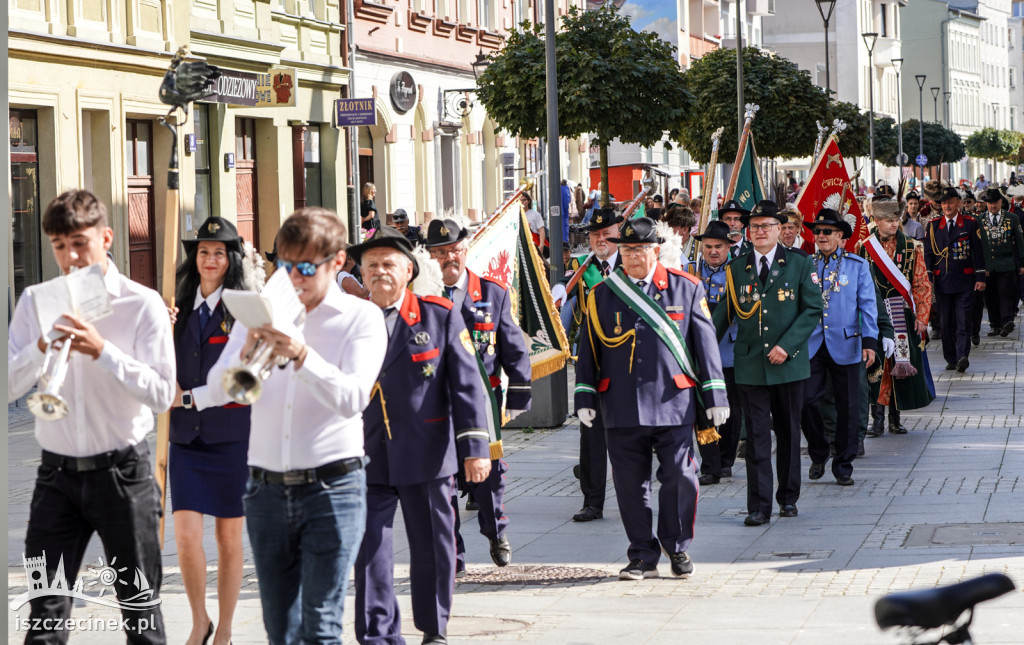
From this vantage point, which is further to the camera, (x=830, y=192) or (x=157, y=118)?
(x=157, y=118)

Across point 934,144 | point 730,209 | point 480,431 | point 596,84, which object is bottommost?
point 480,431

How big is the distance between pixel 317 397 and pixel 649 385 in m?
3.76

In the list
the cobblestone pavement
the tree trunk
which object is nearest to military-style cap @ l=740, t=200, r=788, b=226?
the cobblestone pavement

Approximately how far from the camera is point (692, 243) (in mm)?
14445

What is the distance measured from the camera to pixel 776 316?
10.6m

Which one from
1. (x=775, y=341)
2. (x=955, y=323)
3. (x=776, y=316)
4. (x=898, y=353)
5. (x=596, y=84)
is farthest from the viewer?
(x=596, y=84)

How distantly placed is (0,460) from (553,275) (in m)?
10.4

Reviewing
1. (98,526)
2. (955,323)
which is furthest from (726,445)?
(955,323)

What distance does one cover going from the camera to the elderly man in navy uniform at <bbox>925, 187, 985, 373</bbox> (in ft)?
63.4

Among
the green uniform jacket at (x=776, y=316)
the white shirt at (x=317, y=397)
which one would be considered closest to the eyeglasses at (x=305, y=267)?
the white shirt at (x=317, y=397)

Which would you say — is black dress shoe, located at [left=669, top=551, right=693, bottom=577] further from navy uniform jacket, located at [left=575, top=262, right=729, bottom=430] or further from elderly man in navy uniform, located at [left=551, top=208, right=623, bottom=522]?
elderly man in navy uniform, located at [left=551, top=208, right=623, bottom=522]

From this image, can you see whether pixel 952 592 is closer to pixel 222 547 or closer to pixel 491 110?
pixel 222 547

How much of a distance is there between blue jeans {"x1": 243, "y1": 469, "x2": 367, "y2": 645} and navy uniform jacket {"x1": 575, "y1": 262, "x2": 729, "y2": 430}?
351 cm

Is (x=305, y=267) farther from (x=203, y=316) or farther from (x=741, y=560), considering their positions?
(x=741, y=560)
